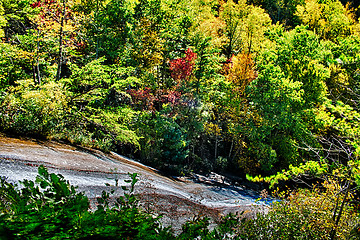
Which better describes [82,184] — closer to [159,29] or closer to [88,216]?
[88,216]

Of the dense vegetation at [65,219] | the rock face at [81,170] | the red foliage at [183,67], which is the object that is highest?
the red foliage at [183,67]

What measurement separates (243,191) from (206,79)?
26.2ft

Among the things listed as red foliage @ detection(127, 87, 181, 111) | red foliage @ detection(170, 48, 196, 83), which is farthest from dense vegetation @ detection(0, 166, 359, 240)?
red foliage @ detection(170, 48, 196, 83)

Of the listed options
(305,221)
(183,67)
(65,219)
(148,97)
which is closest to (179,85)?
(183,67)

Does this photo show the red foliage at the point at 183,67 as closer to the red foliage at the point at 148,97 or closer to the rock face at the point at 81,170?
the red foliage at the point at 148,97

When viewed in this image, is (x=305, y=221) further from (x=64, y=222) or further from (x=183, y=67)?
(x=183, y=67)

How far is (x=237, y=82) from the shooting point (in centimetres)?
1748

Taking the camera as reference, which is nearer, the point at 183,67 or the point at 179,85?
the point at 179,85

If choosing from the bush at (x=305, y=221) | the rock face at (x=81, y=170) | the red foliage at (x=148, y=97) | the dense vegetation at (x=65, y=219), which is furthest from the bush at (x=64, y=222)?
Answer: the red foliage at (x=148, y=97)

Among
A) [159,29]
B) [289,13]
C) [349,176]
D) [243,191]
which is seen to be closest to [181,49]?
[159,29]

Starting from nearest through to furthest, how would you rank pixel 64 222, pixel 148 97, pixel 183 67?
1. pixel 64 222
2. pixel 148 97
3. pixel 183 67

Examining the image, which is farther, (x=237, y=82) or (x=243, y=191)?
(x=237, y=82)

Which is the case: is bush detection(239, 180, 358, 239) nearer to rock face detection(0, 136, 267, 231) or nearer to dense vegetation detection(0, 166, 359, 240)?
rock face detection(0, 136, 267, 231)

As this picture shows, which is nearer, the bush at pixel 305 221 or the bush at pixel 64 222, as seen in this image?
the bush at pixel 64 222
